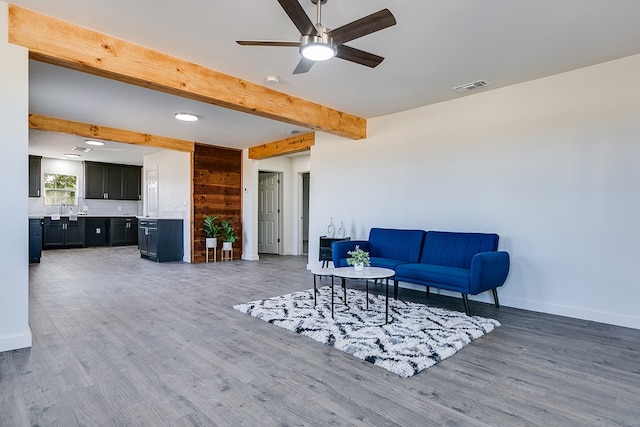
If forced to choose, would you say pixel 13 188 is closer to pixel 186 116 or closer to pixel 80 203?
pixel 186 116

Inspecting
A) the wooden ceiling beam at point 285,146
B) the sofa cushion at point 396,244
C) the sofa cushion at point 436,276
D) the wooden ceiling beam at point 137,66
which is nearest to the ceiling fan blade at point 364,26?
the wooden ceiling beam at point 137,66

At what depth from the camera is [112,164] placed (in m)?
10.3

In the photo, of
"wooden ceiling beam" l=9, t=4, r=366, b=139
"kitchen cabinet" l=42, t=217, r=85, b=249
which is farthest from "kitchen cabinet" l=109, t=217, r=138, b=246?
"wooden ceiling beam" l=9, t=4, r=366, b=139

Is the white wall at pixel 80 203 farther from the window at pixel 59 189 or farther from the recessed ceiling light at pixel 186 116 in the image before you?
the recessed ceiling light at pixel 186 116

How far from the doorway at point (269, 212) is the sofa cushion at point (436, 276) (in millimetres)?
5269

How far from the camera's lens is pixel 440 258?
4.18 metres

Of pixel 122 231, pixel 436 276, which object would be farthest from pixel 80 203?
pixel 436 276

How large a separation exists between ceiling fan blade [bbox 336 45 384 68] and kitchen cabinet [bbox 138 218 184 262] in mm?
5834

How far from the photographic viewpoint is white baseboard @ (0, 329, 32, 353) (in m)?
2.52

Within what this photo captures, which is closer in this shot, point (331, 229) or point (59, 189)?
point (331, 229)

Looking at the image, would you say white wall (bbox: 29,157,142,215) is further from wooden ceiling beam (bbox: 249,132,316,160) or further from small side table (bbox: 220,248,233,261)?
wooden ceiling beam (bbox: 249,132,316,160)

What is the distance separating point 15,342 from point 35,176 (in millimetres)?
8724

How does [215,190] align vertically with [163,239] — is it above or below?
above

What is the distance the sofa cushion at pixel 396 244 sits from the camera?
14.7 feet
